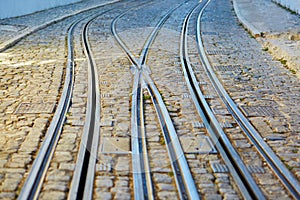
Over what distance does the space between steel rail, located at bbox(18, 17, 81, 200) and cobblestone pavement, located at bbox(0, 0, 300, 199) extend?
0.27 feet

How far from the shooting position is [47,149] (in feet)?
16.8

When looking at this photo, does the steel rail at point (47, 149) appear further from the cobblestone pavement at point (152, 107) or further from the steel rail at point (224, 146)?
the steel rail at point (224, 146)

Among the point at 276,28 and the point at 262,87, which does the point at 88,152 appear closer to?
the point at 262,87

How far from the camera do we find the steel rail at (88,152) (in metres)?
4.20

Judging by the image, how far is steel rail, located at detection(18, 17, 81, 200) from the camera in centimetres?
422

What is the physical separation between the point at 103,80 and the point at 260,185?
4.63 meters

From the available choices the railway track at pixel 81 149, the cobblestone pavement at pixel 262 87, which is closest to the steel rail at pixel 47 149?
the railway track at pixel 81 149

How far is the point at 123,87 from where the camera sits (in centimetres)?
773

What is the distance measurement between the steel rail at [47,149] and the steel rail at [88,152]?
1.22ft

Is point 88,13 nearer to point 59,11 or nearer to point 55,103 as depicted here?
point 59,11

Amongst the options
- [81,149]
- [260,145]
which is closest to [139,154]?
[81,149]

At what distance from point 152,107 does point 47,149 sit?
209cm

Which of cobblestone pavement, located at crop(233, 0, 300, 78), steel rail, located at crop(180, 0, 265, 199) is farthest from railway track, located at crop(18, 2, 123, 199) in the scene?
cobblestone pavement, located at crop(233, 0, 300, 78)

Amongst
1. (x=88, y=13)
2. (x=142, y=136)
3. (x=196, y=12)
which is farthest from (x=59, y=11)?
(x=142, y=136)
